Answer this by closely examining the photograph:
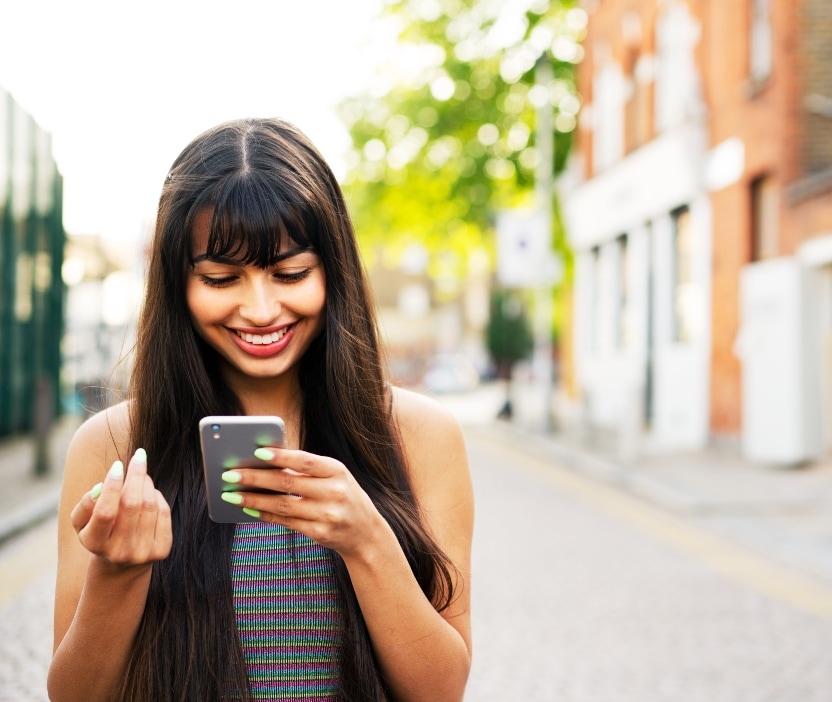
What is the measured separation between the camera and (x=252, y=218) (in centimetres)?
199

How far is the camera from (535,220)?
78.0ft

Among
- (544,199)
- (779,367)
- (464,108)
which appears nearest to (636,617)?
(779,367)

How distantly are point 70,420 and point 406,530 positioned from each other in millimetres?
24081

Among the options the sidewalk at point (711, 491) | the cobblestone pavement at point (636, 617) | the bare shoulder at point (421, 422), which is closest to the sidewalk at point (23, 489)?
the sidewalk at point (711, 491)

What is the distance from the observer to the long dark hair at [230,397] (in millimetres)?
1958

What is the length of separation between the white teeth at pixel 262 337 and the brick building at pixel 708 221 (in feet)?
42.5

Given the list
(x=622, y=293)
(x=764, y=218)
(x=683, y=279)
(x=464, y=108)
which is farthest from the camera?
(x=464, y=108)

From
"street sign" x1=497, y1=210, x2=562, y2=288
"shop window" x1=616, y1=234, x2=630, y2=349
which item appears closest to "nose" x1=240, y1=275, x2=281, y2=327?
"street sign" x1=497, y1=210, x2=562, y2=288

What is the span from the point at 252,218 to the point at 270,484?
481mm

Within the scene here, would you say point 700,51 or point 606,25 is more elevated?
point 606,25

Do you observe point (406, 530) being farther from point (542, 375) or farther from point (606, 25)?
point (606, 25)

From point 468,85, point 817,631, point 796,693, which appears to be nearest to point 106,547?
point 796,693

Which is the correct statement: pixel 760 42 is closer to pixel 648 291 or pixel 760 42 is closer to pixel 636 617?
pixel 648 291

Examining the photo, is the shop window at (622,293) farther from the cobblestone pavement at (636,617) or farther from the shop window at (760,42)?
the cobblestone pavement at (636,617)
